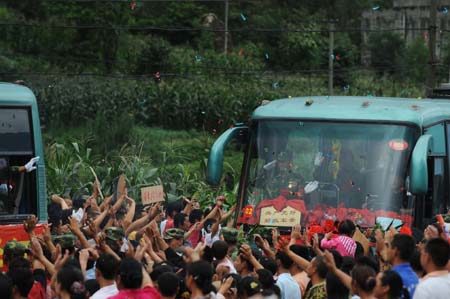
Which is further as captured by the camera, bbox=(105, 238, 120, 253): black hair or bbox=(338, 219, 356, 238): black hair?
bbox=(338, 219, 356, 238): black hair

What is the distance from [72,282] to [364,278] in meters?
1.98

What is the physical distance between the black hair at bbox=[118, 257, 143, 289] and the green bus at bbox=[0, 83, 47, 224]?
6.19 m

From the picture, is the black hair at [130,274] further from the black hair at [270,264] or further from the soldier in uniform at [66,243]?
the soldier in uniform at [66,243]

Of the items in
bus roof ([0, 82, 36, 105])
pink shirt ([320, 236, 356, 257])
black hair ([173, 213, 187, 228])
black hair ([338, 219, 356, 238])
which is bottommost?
black hair ([173, 213, 187, 228])

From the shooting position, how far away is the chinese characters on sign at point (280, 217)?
45.4 feet

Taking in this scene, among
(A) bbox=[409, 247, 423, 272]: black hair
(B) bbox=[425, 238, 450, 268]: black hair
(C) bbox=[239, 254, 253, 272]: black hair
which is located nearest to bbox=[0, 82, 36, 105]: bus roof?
(C) bbox=[239, 254, 253, 272]: black hair

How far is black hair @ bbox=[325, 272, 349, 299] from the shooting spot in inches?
312

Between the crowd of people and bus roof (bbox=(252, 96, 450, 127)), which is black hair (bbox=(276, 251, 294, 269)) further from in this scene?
bus roof (bbox=(252, 96, 450, 127))

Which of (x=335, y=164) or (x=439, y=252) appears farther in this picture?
(x=335, y=164)

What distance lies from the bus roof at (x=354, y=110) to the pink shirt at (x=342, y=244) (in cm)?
323

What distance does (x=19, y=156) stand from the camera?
1405 centimetres

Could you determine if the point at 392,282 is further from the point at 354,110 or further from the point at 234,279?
the point at 354,110

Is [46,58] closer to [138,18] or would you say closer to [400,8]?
[138,18]

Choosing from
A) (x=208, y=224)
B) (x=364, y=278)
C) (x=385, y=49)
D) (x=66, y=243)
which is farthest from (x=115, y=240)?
A: (x=385, y=49)
